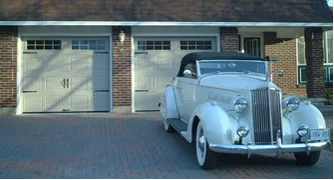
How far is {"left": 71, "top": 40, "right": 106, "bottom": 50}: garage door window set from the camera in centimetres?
1287

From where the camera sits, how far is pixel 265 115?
5641 millimetres

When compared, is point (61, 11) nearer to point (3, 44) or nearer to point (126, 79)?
point (3, 44)

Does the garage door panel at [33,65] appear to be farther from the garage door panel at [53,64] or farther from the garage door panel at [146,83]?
the garage door panel at [146,83]

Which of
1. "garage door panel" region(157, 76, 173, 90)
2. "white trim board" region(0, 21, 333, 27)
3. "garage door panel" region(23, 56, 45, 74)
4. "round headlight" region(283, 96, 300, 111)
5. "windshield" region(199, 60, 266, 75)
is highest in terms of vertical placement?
"white trim board" region(0, 21, 333, 27)

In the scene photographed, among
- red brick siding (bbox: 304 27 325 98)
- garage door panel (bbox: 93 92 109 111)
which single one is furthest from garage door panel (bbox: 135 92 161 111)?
red brick siding (bbox: 304 27 325 98)

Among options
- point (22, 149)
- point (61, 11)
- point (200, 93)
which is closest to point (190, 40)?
point (61, 11)

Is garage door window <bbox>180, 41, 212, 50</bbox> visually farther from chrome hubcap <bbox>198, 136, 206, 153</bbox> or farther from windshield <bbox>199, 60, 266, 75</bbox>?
chrome hubcap <bbox>198, 136, 206, 153</bbox>

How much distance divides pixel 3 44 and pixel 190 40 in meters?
6.05

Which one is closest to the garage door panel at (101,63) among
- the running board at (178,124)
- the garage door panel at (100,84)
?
the garage door panel at (100,84)

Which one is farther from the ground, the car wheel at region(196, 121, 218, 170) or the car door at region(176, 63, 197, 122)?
the car door at region(176, 63, 197, 122)

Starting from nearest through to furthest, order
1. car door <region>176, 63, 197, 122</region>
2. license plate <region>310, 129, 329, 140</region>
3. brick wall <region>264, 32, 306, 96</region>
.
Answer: license plate <region>310, 129, 329, 140</region> < car door <region>176, 63, 197, 122</region> < brick wall <region>264, 32, 306, 96</region>

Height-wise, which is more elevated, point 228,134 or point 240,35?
point 240,35

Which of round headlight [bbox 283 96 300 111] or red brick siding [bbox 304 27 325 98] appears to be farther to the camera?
red brick siding [bbox 304 27 325 98]

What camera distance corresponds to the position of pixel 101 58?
12.9 metres
